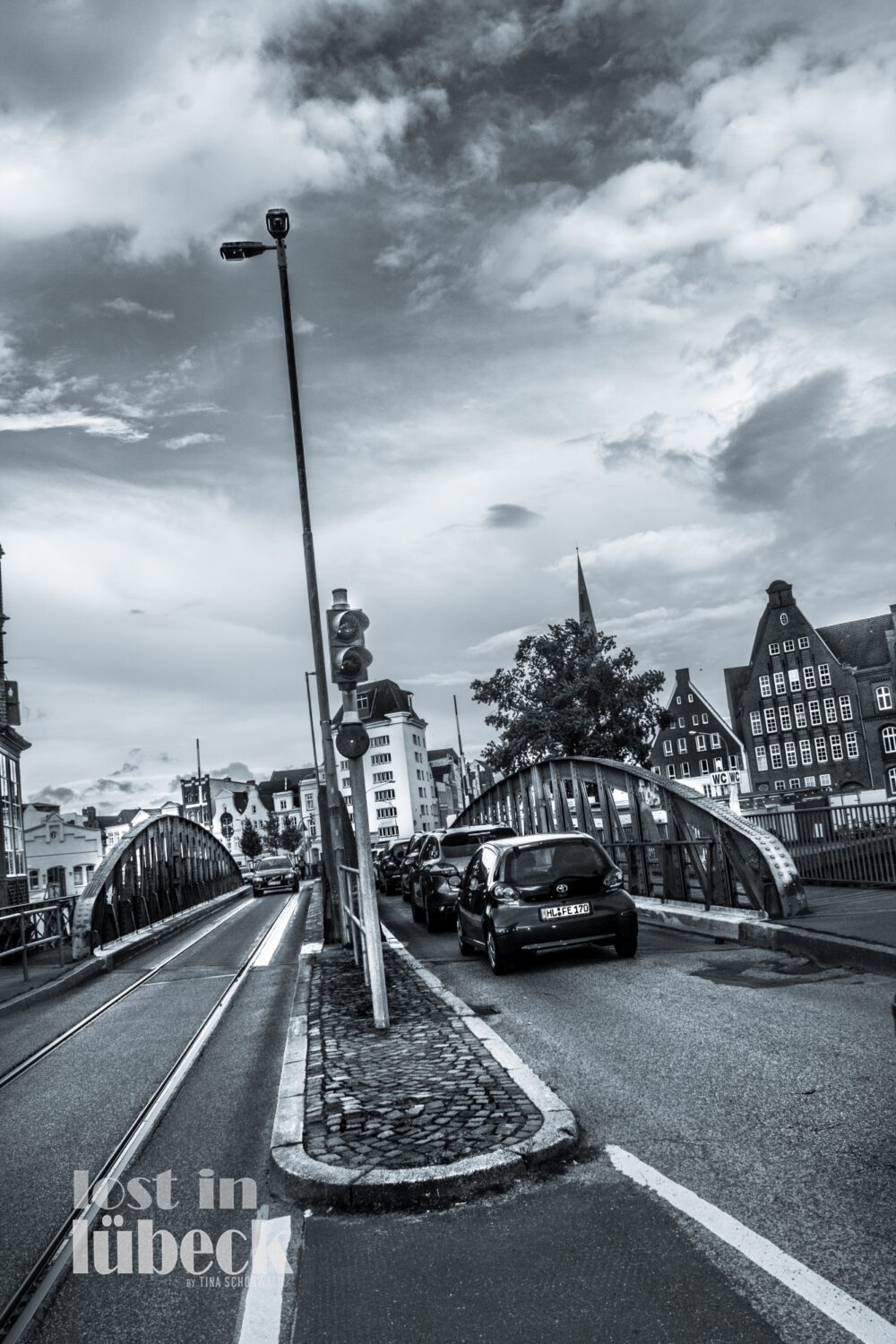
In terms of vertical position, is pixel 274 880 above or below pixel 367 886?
below

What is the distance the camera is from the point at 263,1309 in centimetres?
349

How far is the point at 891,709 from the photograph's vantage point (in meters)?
77.1

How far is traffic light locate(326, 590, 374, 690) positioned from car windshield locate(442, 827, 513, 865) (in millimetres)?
11454

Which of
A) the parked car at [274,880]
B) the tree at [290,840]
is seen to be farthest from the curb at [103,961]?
the tree at [290,840]

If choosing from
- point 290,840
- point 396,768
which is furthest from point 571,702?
point 396,768

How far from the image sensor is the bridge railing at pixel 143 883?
19.4 meters

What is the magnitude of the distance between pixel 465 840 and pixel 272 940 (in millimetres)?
4055

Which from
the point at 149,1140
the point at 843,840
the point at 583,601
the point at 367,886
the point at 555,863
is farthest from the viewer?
the point at 583,601

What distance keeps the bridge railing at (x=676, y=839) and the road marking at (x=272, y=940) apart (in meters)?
6.02

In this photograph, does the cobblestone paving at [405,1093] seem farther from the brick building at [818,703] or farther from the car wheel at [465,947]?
the brick building at [818,703]

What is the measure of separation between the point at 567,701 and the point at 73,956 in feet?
125

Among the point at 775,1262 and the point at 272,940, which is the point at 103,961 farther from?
the point at 775,1262

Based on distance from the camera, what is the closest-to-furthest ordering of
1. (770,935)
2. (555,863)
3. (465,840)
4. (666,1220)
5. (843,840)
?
(666,1220)
(770,935)
(555,863)
(843,840)
(465,840)

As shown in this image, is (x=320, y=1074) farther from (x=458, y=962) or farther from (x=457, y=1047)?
(x=458, y=962)
